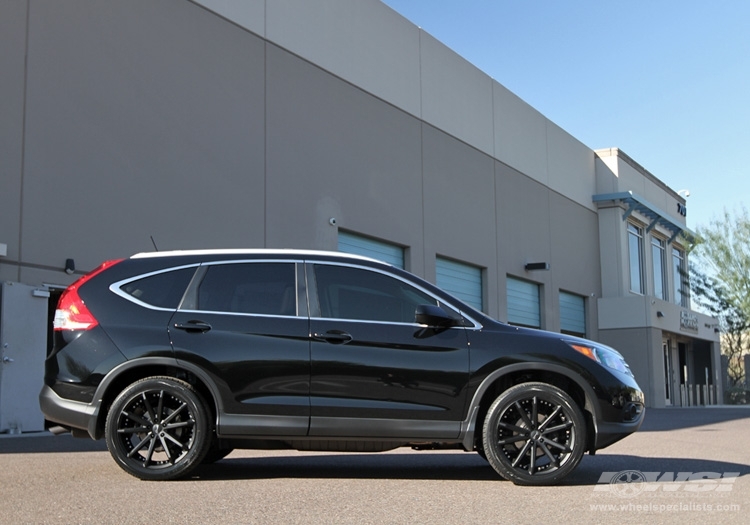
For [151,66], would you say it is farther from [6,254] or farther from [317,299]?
[317,299]

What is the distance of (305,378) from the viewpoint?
722cm

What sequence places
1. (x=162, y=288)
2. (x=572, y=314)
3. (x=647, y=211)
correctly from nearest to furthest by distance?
1. (x=162, y=288)
2. (x=572, y=314)
3. (x=647, y=211)

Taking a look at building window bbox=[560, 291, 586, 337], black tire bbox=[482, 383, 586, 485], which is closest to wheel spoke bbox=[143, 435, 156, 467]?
black tire bbox=[482, 383, 586, 485]

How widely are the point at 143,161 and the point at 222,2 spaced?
431cm

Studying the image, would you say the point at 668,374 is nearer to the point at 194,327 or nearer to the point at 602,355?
the point at 602,355

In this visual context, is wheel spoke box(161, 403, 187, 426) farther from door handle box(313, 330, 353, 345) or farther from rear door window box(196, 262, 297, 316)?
door handle box(313, 330, 353, 345)

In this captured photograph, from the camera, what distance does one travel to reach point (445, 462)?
919 centimetres

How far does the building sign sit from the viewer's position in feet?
135

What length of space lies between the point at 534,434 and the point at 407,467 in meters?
1.71

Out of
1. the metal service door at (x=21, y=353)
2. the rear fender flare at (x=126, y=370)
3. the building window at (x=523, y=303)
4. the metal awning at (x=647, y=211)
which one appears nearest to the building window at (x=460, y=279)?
the building window at (x=523, y=303)

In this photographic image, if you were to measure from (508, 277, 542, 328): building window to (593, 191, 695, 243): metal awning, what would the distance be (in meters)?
7.46

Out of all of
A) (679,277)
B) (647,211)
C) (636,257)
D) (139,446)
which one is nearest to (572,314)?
(636,257)

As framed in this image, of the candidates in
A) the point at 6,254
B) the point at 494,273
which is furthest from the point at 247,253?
the point at 494,273

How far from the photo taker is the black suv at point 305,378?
716cm
